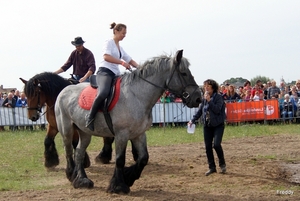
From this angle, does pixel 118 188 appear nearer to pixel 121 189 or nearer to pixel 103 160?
pixel 121 189

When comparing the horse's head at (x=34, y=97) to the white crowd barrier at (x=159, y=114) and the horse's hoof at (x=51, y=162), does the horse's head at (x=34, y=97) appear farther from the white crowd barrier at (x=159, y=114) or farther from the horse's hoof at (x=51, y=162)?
the white crowd barrier at (x=159, y=114)

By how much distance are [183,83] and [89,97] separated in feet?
5.86

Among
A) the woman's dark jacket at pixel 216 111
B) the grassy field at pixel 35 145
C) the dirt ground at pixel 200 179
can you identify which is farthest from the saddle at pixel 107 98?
the woman's dark jacket at pixel 216 111

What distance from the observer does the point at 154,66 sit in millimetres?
8594

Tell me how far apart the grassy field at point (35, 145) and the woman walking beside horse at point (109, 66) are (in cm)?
200

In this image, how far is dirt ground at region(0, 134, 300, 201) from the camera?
8156 millimetres

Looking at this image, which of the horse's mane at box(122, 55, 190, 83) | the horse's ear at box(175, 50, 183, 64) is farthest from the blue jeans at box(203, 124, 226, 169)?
the horse's ear at box(175, 50, 183, 64)

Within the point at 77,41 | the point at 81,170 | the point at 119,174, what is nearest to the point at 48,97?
the point at 77,41

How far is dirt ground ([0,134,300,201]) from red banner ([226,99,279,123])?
705cm

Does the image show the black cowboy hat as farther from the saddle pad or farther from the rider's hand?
the rider's hand

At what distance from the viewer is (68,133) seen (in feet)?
32.0

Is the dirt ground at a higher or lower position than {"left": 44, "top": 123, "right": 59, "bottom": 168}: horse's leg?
lower

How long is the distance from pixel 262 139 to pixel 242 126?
4288 millimetres

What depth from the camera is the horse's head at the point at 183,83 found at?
819 centimetres
